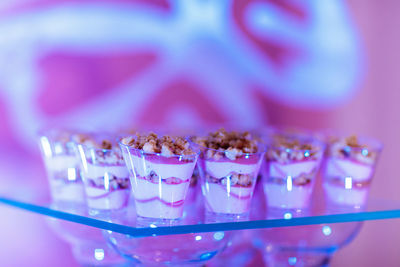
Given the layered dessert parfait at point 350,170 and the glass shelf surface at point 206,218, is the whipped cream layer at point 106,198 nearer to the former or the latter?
the glass shelf surface at point 206,218

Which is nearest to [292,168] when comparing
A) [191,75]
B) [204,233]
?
[204,233]

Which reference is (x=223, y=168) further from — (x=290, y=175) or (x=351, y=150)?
(x=351, y=150)

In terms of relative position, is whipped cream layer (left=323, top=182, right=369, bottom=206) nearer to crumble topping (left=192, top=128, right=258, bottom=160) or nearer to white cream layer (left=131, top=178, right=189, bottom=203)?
crumble topping (left=192, top=128, right=258, bottom=160)

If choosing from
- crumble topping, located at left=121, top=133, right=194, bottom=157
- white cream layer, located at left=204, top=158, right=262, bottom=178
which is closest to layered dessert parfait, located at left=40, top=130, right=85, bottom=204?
crumble topping, located at left=121, top=133, right=194, bottom=157

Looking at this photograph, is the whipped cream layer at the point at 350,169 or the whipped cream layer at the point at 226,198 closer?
the whipped cream layer at the point at 226,198

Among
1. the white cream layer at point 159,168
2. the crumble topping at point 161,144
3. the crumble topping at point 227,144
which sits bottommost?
the white cream layer at point 159,168

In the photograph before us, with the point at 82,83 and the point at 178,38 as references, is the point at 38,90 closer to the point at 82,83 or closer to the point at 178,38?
the point at 82,83

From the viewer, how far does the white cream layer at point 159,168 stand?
3.75 feet

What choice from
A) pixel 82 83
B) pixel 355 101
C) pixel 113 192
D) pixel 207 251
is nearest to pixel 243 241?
pixel 207 251

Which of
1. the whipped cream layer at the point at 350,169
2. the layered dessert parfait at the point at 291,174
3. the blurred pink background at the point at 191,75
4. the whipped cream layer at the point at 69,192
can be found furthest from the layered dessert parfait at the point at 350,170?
the blurred pink background at the point at 191,75

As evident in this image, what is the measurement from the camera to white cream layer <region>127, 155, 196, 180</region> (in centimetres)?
114

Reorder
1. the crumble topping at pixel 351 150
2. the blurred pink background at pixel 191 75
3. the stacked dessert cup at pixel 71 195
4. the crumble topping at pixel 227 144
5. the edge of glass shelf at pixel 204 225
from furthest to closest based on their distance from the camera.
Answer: the blurred pink background at pixel 191 75, the crumble topping at pixel 351 150, the stacked dessert cup at pixel 71 195, the crumble topping at pixel 227 144, the edge of glass shelf at pixel 204 225

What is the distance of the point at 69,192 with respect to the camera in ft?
4.71

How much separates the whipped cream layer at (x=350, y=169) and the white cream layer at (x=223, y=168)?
383mm
